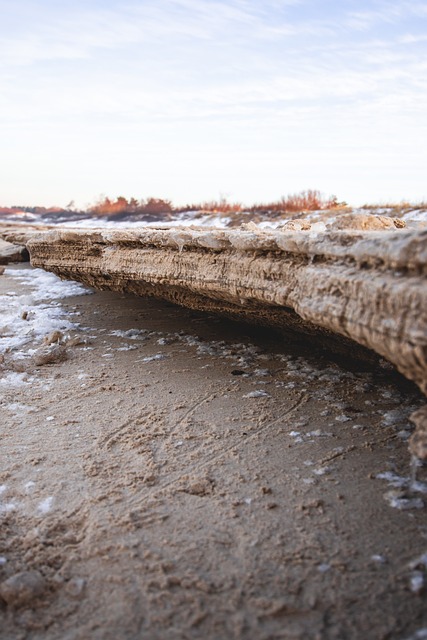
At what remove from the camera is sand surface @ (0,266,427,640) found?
123cm

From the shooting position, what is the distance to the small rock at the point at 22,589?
4.26 feet

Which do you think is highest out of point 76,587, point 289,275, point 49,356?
point 289,275

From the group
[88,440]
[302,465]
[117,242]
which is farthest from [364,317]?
[117,242]

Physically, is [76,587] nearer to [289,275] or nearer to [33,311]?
[289,275]

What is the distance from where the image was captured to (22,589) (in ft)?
4.30

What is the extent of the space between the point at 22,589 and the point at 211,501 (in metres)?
0.58

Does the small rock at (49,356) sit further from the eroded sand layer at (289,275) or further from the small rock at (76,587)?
the small rock at (76,587)

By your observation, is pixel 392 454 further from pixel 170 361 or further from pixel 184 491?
pixel 170 361

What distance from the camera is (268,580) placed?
131 centimetres

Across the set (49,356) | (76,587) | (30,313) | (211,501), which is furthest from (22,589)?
(30,313)

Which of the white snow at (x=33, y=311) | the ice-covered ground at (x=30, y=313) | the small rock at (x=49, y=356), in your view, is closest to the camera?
the small rock at (x=49, y=356)

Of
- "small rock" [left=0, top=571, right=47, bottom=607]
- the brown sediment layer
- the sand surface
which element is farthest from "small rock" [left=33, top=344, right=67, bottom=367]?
"small rock" [left=0, top=571, right=47, bottom=607]

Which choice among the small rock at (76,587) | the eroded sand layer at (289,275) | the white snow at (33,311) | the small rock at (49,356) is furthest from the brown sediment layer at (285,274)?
the small rock at (76,587)

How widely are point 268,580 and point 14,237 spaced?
5.43m
